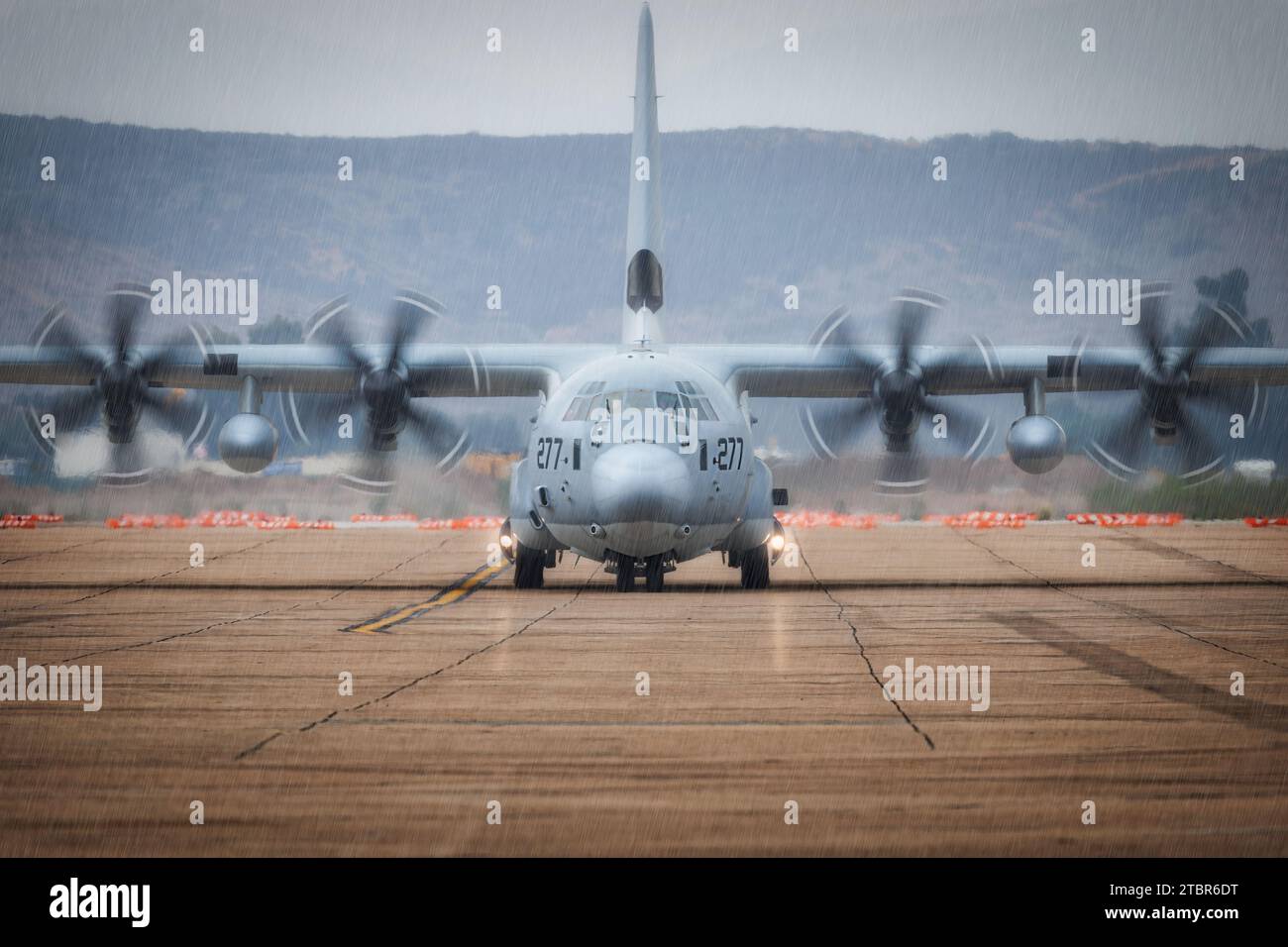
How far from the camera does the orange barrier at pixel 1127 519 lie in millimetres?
63537

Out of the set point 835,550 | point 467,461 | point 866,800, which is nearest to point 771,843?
point 866,800

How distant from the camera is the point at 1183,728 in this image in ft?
38.6

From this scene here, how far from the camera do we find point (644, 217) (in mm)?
29844

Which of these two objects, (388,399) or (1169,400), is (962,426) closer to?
(1169,400)

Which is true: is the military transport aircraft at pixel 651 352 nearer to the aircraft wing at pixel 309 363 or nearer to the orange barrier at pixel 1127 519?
the aircraft wing at pixel 309 363

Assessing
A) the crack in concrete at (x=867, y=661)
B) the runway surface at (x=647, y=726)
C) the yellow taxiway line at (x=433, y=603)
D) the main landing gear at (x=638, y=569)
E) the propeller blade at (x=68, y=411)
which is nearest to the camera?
the runway surface at (x=647, y=726)

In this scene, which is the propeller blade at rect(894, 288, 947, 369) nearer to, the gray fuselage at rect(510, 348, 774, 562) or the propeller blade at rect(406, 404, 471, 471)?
the gray fuselage at rect(510, 348, 774, 562)

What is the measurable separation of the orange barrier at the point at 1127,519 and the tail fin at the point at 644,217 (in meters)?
36.8

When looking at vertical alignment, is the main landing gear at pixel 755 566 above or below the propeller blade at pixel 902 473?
below

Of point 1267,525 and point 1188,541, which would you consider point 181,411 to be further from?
point 1267,525

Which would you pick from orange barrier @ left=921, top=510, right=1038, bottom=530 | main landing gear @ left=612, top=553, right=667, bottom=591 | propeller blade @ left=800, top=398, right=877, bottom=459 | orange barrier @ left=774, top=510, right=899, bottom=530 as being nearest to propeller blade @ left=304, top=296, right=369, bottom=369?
main landing gear @ left=612, top=553, right=667, bottom=591

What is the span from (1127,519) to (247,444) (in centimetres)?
4926

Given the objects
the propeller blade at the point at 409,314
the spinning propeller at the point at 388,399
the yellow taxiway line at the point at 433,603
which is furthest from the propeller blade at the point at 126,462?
the yellow taxiway line at the point at 433,603

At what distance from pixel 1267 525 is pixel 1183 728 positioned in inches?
2115
